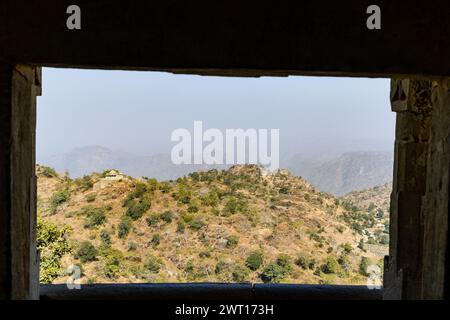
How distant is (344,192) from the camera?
4062 cm

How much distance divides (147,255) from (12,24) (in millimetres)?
27840

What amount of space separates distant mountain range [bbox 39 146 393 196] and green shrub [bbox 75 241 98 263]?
10.0 meters

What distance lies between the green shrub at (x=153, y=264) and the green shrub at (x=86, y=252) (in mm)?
3124

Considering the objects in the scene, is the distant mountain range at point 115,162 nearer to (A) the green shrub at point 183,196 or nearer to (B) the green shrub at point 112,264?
(A) the green shrub at point 183,196

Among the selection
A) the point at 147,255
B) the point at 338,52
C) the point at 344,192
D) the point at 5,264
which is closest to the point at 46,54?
the point at 5,264

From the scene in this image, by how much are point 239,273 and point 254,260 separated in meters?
1.47

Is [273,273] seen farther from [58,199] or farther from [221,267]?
[58,199]

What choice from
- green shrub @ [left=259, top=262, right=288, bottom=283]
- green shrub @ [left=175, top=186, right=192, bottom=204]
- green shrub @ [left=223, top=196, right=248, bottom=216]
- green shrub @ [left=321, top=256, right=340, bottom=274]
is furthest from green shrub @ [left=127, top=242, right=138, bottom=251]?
green shrub @ [left=321, top=256, right=340, bottom=274]

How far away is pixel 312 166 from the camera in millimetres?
46188

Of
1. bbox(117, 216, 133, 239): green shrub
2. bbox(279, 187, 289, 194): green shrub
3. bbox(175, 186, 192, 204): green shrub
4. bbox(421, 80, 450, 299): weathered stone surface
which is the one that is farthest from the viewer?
bbox(279, 187, 289, 194): green shrub

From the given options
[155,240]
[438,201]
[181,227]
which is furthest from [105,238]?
[438,201]

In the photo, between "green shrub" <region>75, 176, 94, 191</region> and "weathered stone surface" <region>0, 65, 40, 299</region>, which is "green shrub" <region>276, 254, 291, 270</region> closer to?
"green shrub" <region>75, 176, 94, 191</region>

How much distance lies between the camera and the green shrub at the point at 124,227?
30266mm

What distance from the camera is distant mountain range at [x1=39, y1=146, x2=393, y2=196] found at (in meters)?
40.6
